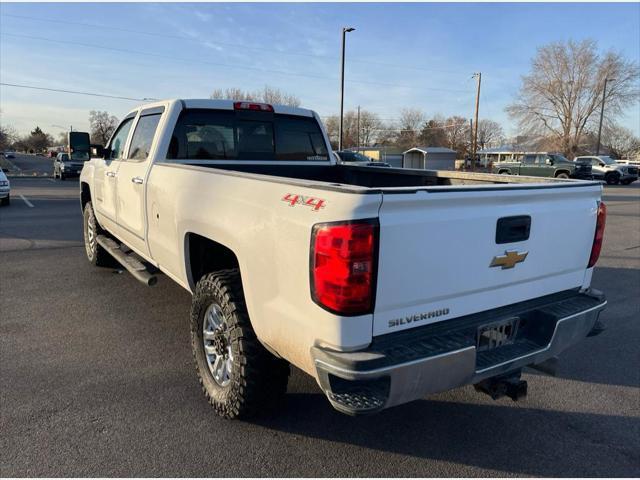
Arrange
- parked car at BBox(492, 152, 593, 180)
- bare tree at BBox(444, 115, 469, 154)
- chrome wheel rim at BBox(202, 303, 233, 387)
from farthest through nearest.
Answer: bare tree at BBox(444, 115, 469, 154)
parked car at BBox(492, 152, 593, 180)
chrome wheel rim at BBox(202, 303, 233, 387)

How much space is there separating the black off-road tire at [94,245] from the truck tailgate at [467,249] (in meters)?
5.31

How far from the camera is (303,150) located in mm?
5188

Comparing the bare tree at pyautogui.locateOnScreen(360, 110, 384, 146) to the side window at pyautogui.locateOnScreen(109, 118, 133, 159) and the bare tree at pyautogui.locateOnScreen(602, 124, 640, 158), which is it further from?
the side window at pyautogui.locateOnScreen(109, 118, 133, 159)

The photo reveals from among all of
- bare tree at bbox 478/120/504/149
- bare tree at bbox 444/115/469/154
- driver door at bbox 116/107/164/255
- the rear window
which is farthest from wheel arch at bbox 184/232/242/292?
bare tree at bbox 478/120/504/149

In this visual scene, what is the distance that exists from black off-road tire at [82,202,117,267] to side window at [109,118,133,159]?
114cm

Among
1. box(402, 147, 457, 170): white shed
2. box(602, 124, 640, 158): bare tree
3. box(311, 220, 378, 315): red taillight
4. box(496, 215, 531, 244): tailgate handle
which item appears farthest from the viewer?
box(602, 124, 640, 158): bare tree

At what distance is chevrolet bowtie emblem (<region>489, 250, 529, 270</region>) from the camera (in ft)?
8.48

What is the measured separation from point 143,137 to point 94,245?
100 inches

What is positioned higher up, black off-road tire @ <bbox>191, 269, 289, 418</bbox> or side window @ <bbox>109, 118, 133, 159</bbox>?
side window @ <bbox>109, 118, 133, 159</bbox>

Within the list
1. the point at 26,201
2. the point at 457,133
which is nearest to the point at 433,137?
the point at 457,133

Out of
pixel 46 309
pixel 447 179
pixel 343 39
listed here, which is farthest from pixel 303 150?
pixel 343 39

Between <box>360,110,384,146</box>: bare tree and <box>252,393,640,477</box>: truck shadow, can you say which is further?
<box>360,110,384,146</box>: bare tree

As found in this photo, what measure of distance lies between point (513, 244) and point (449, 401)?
136cm

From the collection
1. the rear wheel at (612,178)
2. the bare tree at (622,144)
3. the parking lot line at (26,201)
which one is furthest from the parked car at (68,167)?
the bare tree at (622,144)
